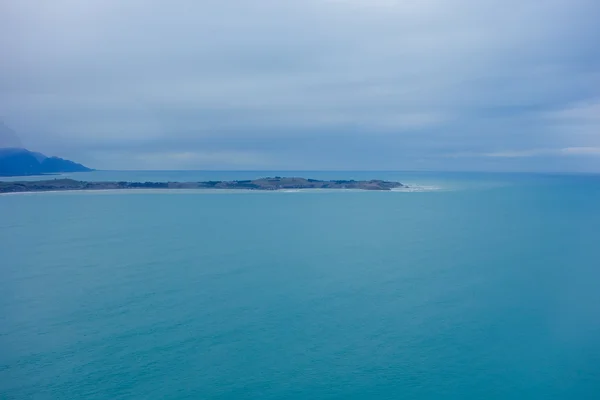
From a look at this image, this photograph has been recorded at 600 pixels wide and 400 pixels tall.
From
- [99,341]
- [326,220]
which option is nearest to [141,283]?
[99,341]

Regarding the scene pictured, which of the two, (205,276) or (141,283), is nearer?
(141,283)

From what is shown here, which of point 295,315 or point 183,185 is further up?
point 183,185

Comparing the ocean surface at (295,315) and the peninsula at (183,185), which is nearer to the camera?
the ocean surface at (295,315)

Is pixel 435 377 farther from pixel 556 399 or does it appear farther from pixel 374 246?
pixel 374 246

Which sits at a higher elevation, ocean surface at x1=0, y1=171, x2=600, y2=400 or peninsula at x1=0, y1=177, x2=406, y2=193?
peninsula at x1=0, y1=177, x2=406, y2=193

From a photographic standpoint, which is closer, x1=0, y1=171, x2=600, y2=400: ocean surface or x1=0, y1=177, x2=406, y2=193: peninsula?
x1=0, y1=171, x2=600, y2=400: ocean surface

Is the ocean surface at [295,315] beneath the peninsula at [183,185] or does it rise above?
beneath

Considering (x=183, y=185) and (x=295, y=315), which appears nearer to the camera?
(x=295, y=315)

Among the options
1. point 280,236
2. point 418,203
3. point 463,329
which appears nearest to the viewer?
point 463,329
